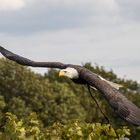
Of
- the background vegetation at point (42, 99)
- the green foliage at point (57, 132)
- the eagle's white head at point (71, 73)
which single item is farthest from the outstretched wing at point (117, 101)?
the background vegetation at point (42, 99)

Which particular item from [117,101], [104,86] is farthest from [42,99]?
[117,101]

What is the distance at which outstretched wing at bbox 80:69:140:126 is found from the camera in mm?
15011

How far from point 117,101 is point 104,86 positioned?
2.58ft

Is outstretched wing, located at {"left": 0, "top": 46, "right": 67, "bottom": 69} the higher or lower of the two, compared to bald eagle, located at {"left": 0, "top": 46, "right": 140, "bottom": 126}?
higher

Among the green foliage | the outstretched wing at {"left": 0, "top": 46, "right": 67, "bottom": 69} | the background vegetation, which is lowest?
the green foliage

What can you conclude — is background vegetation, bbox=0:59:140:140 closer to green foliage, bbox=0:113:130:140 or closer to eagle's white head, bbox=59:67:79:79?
green foliage, bbox=0:113:130:140

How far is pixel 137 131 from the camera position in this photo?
8581 centimetres

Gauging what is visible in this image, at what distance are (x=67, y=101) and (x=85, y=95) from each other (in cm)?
807

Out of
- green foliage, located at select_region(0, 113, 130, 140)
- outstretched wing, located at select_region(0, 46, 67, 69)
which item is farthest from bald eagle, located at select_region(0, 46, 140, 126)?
green foliage, located at select_region(0, 113, 130, 140)

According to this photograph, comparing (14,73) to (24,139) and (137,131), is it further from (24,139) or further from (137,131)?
(24,139)

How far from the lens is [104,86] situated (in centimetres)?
1630

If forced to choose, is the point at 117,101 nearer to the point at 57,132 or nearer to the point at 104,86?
the point at 104,86

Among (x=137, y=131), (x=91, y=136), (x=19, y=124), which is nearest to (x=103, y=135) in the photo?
(x=91, y=136)

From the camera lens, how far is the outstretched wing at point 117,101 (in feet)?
49.2
